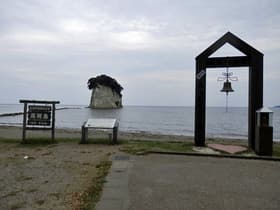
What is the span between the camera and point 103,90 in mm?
108062

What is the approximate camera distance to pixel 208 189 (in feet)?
14.5

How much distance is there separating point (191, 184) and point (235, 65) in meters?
5.88

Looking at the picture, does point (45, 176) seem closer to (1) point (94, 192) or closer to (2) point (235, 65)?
(1) point (94, 192)

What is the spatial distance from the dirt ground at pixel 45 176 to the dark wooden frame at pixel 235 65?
12.3 ft

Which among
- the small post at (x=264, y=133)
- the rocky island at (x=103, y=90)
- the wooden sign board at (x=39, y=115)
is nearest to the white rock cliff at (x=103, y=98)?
the rocky island at (x=103, y=90)

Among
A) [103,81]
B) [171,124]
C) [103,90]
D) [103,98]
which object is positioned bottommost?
[171,124]

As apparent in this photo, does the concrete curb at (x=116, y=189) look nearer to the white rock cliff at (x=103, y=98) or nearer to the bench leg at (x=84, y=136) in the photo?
the bench leg at (x=84, y=136)

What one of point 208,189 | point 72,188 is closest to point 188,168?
point 208,189

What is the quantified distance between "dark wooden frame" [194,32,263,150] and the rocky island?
9812 centimetres

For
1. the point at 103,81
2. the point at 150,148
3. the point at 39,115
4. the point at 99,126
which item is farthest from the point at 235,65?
the point at 103,81

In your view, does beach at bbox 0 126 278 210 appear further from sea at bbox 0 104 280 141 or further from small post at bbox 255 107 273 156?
sea at bbox 0 104 280 141

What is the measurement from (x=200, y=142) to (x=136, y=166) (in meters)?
4.11

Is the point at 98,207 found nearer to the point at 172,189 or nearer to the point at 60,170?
the point at 172,189

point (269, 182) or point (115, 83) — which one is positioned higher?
point (115, 83)
